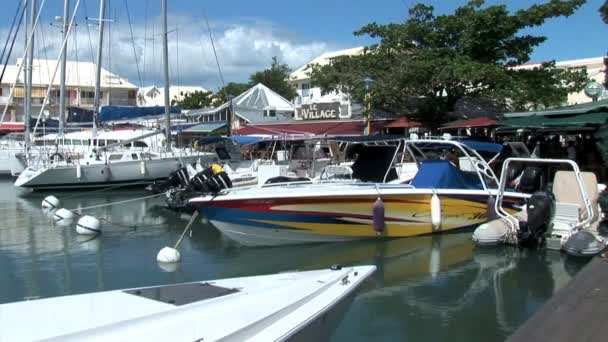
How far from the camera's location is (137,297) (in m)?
4.88

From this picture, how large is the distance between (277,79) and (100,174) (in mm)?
49415

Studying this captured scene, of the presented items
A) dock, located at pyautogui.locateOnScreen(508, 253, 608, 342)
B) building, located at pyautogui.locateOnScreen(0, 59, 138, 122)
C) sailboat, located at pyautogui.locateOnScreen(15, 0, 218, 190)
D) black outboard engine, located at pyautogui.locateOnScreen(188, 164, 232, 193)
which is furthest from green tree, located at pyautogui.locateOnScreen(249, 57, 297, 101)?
dock, located at pyautogui.locateOnScreen(508, 253, 608, 342)

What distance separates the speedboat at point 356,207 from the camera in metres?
11.4

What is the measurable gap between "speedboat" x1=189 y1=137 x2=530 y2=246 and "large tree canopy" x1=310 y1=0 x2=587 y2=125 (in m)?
8.12

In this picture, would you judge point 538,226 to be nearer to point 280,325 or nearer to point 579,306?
point 579,306

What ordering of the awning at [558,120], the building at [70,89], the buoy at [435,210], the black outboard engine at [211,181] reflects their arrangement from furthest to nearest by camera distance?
the building at [70,89] < the black outboard engine at [211,181] < the awning at [558,120] < the buoy at [435,210]

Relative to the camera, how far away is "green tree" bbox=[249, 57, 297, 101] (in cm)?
7062

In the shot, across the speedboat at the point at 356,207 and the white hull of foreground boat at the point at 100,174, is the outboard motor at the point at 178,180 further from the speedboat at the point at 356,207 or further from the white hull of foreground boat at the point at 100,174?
the speedboat at the point at 356,207

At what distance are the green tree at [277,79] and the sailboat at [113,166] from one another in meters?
43.8

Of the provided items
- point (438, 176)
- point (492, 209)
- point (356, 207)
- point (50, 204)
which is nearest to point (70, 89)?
point (50, 204)

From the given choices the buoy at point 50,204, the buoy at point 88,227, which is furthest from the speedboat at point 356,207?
the buoy at point 50,204

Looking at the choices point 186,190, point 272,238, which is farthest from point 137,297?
point 186,190

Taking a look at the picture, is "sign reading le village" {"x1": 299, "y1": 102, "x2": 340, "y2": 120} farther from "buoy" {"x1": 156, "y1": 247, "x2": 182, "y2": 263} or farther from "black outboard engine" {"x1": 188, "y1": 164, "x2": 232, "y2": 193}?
"buoy" {"x1": 156, "y1": 247, "x2": 182, "y2": 263}

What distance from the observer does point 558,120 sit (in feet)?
44.1
